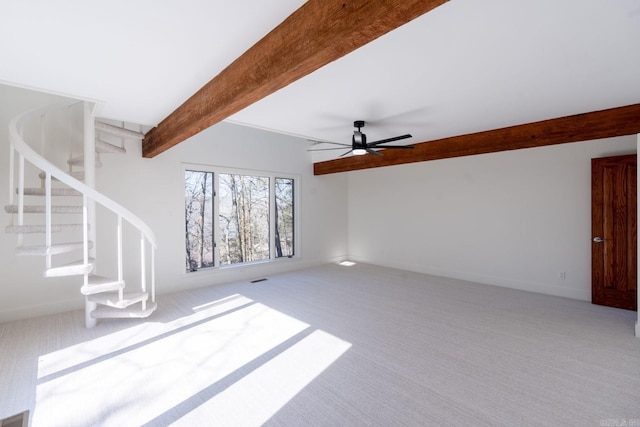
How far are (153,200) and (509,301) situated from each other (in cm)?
566

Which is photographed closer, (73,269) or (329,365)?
(329,365)

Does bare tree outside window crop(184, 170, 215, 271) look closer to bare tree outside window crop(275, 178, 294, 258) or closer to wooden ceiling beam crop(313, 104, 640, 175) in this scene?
bare tree outside window crop(275, 178, 294, 258)

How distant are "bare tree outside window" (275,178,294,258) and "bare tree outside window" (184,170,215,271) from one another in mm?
1536

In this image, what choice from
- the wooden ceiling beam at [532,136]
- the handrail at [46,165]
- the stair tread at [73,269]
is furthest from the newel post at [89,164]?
the wooden ceiling beam at [532,136]

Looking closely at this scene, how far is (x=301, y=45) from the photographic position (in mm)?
1582

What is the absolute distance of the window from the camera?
5.05 meters

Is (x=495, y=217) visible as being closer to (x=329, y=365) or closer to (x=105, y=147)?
(x=329, y=365)

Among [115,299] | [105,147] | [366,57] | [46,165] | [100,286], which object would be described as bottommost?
[115,299]

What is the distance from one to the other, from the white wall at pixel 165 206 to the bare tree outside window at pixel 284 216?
0.24m

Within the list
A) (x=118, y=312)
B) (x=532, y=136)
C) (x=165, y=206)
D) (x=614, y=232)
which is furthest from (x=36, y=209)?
(x=614, y=232)

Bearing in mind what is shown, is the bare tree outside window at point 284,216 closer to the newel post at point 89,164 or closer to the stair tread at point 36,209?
the newel post at point 89,164

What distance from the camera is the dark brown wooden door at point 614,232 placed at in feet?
12.5

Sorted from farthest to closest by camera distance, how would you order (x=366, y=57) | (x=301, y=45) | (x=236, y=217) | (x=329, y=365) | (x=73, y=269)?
(x=236, y=217) → (x=73, y=269) → (x=329, y=365) → (x=366, y=57) → (x=301, y=45)

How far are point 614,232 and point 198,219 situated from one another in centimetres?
638
